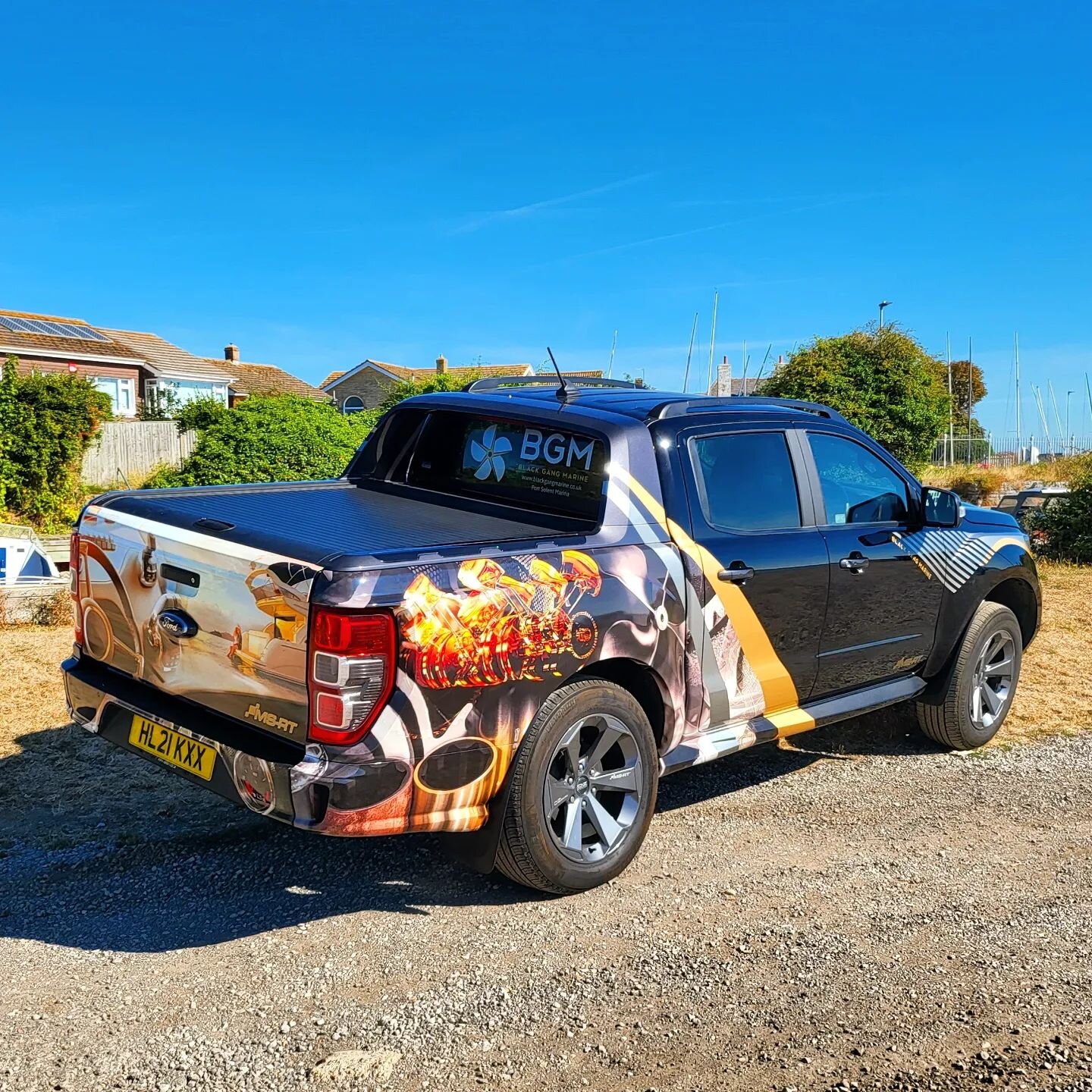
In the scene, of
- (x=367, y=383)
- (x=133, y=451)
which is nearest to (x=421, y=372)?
(x=367, y=383)

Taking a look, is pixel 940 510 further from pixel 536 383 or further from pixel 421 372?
pixel 421 372

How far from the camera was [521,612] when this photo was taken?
372cm

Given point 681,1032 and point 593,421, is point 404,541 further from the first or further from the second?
Answer: point 681,1032

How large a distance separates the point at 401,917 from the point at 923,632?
10.5ft

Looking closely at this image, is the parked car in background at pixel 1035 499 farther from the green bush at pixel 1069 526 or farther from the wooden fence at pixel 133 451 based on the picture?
the wooden fence at pixel 133 451

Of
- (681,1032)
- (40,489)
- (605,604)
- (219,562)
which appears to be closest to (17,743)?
(219,562)

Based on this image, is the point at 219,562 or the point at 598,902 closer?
the point at 219,562

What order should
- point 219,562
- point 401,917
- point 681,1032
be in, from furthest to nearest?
1. point 401,917
2. point 219,562
3. point 681,1032

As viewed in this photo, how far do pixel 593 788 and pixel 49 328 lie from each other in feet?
144

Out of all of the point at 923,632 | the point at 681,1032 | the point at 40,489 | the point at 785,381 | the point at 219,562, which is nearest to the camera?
the point at 681,1032

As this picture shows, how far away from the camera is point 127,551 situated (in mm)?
4102

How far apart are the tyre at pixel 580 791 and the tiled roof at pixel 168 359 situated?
160 ft

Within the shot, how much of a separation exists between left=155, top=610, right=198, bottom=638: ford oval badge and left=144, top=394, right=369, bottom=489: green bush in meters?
8.50

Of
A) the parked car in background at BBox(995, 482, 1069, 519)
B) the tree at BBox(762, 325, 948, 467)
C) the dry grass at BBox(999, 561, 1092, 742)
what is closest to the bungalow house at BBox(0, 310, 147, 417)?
the tree at BBox(762, 325, 948, 467)
